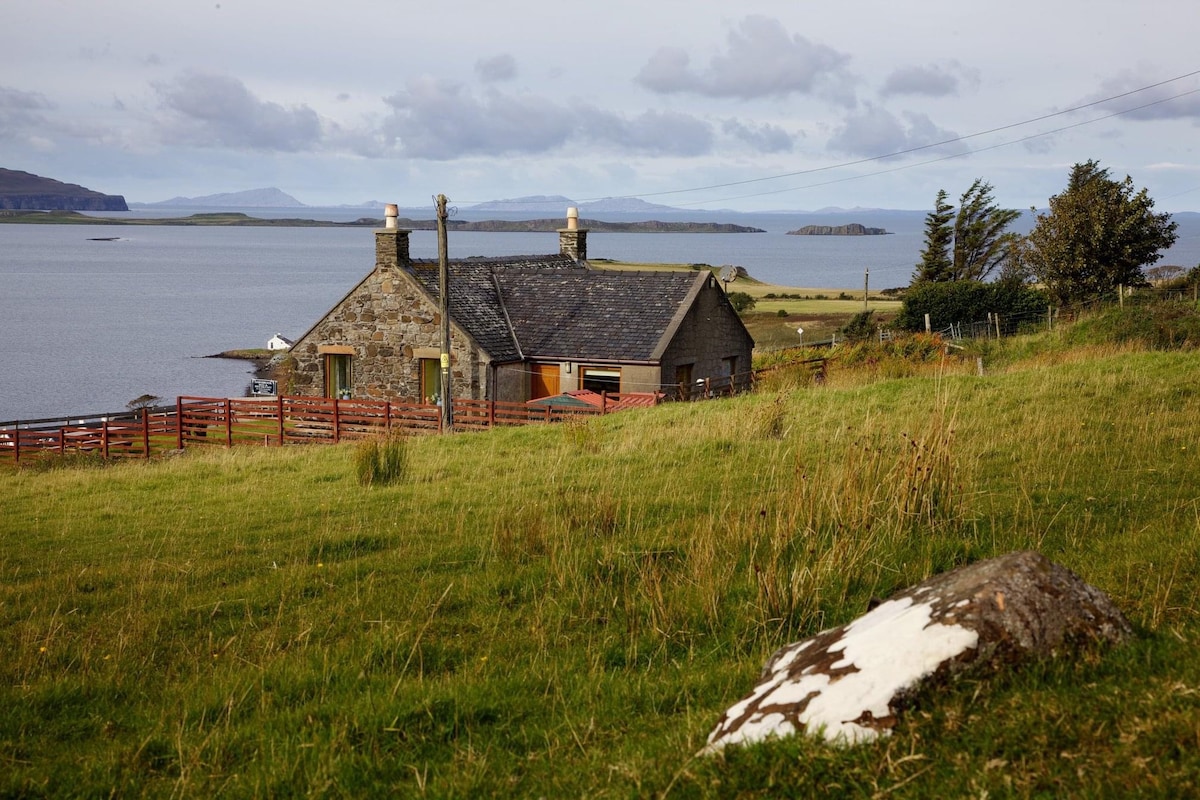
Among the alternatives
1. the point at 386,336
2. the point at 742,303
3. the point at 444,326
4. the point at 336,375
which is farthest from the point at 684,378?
the point at 742,303

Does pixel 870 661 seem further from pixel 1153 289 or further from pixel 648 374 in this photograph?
pixel 1153 289

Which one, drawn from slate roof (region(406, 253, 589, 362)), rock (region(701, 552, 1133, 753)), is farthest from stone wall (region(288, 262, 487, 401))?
rock (region(701, 552, 1133, 753))

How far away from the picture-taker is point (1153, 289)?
41031 millimetres

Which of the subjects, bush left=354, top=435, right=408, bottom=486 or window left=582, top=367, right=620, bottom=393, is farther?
window left=582, top=367, right=620, bottom=393

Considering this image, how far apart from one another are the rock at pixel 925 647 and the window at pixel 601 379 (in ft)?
79.5

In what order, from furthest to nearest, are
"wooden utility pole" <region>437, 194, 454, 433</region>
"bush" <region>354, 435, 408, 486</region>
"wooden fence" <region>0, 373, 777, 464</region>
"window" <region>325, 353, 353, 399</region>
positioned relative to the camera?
"window" <region>325, 353, 353, 399</region>
"wooden utility pole" <region>437, 194, 454, 433</region>
"wooden fence" <region>0, 373, 777, 464</region>
"bush" <region>354, 435, 408, 486</region>

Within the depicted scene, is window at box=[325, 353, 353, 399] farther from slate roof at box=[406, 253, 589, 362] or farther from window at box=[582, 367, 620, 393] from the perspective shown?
window at box=[582, 367, 620, 393]

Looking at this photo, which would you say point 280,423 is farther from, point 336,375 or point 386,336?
point 386,336

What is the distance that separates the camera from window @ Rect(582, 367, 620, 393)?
2894cm

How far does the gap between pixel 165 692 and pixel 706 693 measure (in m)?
3.06

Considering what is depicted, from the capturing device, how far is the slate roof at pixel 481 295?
1161 inches

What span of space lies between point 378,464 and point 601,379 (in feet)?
50.4

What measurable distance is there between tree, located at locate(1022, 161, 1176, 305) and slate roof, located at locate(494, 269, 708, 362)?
Answer: 22.2 m

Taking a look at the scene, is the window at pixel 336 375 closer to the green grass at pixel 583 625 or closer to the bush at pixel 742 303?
the green grass at pixel 583 625
